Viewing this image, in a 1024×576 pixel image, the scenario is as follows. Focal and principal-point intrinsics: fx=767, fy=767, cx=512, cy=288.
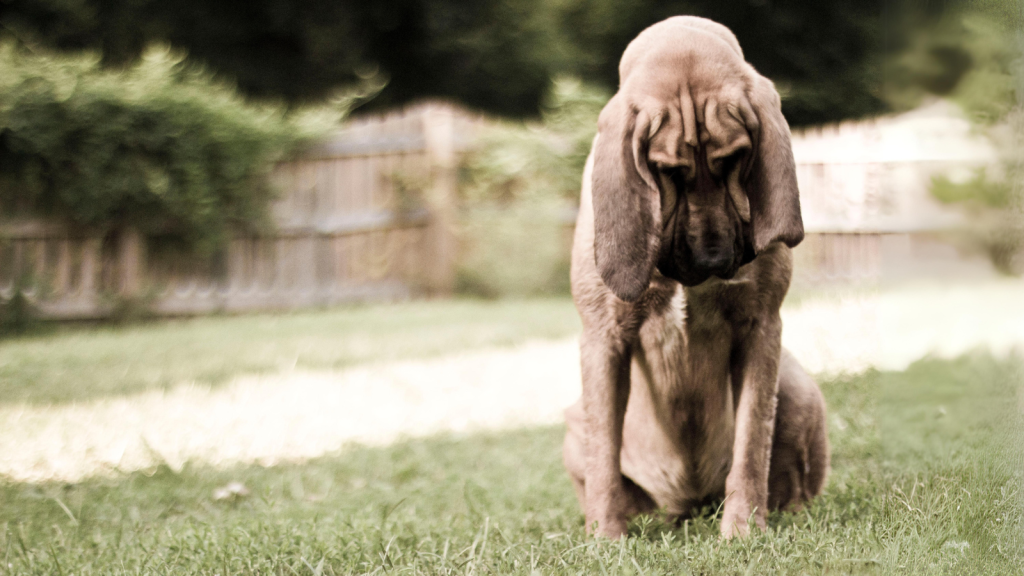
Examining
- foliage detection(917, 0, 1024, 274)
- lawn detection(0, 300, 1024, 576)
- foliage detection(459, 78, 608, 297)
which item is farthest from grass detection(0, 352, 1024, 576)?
foliage detection(459, 78, 608, 297)

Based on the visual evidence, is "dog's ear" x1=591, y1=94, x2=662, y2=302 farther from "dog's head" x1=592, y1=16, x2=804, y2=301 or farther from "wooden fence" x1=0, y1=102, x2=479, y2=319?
"wooden fence" x1=0, y1=102, x2=479, y2=319

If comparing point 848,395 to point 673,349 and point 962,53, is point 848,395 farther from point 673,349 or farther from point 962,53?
point 962,53

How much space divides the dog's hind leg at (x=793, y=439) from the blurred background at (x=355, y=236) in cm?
39

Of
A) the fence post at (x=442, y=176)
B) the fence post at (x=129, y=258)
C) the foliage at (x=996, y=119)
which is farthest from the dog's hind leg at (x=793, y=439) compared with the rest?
the fence post at (x=129, y=258)

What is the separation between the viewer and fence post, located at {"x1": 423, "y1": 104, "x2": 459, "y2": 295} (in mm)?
10961

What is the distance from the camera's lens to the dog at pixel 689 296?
2.01 metres

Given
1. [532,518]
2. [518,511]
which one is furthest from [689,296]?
[518,511]

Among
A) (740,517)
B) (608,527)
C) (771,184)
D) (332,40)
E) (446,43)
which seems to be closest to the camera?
(771,184)

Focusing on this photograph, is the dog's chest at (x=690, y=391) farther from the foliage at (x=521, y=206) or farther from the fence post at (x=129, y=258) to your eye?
the fence post at (x=129, y=258)

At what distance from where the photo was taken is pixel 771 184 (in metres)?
1.99

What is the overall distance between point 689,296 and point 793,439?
672 mm

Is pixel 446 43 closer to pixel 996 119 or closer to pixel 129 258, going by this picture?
pixel 129 258

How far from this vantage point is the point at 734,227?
2016 millimetres

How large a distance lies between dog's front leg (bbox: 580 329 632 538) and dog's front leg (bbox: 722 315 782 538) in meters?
0.32
